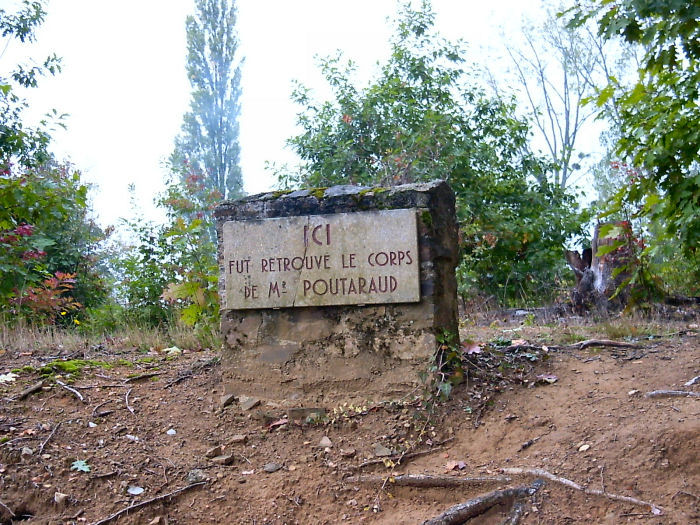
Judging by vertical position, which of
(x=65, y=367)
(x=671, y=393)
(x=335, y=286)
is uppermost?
(x=335, y=286)

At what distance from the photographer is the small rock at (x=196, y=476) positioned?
4005mm

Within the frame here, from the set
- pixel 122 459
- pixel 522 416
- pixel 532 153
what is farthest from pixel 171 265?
pixel 532 153

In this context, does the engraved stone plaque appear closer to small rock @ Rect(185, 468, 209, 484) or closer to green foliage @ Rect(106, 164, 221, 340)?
small rock @ Rect(185, 468, 209, 484)

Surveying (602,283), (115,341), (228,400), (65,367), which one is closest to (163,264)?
(115,341)

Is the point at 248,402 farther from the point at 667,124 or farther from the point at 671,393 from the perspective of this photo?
the point at 667,124

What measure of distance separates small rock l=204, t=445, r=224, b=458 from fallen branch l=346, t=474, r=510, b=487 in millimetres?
913

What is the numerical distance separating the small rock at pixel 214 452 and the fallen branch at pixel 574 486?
5.86 ft

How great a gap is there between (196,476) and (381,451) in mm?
1115

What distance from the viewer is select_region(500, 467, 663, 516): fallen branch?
10.2 feet

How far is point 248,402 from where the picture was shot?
4789 millimetres

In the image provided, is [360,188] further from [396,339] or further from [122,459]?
[122,459]

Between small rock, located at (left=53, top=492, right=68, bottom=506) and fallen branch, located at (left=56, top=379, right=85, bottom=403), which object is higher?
fallen branch, located at (left=56, top=379, right=85, bottom=403)

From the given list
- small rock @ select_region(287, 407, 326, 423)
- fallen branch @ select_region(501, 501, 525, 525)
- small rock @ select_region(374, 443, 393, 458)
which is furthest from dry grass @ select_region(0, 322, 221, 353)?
fallen branch @ select_region(501, 501, 525, 525)

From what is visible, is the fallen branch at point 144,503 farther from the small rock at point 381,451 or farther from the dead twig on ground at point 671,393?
the dead twig on ground at point 671,393
